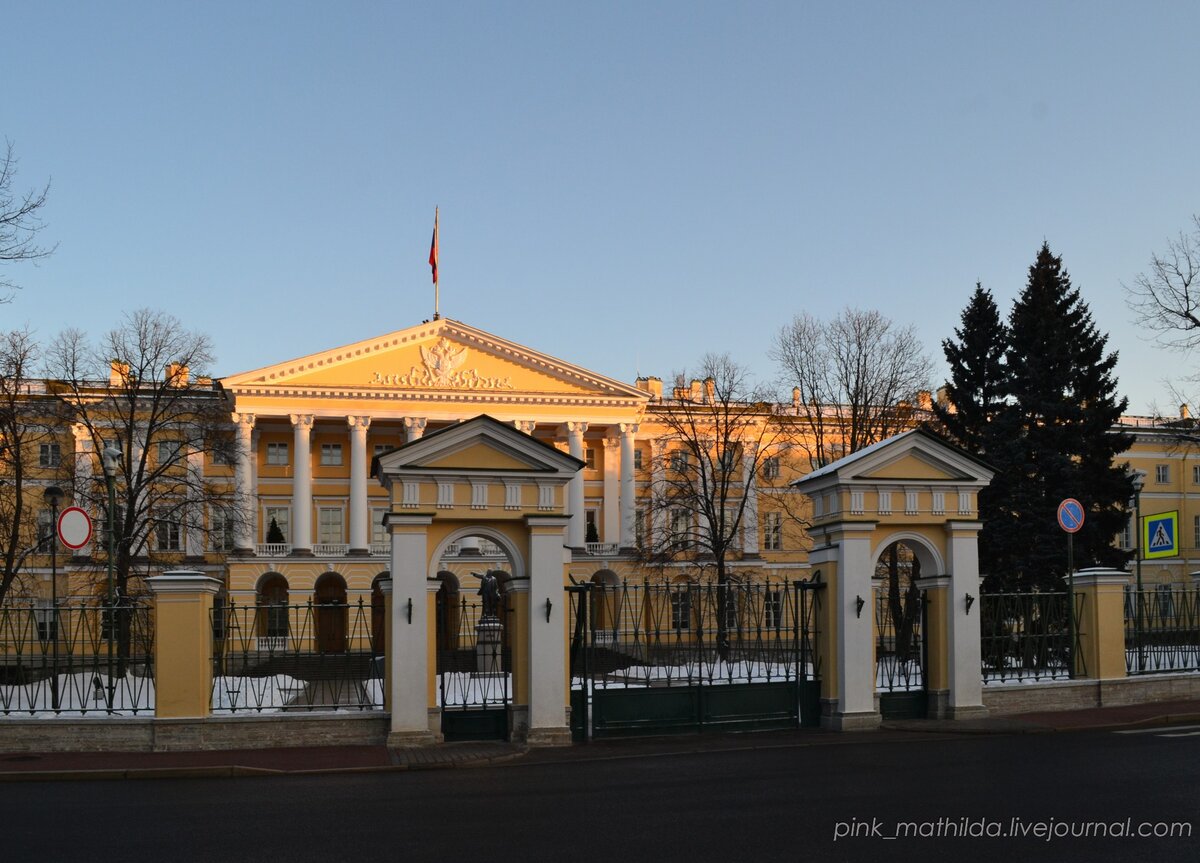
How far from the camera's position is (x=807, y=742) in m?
17.4

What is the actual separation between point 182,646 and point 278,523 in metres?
52.5

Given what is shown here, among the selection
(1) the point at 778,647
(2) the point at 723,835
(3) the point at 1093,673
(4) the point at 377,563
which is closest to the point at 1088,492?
(3) the point at 1093,673

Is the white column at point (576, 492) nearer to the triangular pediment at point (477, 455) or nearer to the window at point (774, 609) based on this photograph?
the window at point (774, 609)

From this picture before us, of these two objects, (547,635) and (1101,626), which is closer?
(547,635)

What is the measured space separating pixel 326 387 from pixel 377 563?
392 inches

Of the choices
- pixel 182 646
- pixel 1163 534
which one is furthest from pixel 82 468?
pixel 1163 534

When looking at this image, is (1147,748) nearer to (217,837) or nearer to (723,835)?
(723,835)

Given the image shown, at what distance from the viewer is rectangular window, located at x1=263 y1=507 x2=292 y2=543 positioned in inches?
2618

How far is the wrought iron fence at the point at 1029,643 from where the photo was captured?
20.6 meters

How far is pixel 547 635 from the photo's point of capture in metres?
17.8

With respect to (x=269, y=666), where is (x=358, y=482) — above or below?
above

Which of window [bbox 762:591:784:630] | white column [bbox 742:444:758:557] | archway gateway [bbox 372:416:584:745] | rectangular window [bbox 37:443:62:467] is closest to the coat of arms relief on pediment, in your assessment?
white column [bbox 742:444:758:557]

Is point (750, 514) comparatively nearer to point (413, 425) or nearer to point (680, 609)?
point (413, 425)

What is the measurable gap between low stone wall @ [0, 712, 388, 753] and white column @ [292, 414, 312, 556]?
1947 inches
